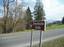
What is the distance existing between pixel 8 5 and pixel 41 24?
20.2 metres

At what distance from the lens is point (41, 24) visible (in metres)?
7.49

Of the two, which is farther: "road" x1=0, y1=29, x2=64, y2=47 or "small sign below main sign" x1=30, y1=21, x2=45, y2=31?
"road" x1=0, y1=29, x2=64, y2=47

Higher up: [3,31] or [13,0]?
[13,0]

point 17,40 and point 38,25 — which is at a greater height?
point 38,25

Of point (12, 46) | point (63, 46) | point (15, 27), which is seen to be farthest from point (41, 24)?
point (15, 27)

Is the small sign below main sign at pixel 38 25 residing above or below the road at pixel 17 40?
above

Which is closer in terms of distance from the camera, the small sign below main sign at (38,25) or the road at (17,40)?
the small sign below main sign at (38,25)

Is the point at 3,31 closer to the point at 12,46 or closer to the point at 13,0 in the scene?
the point at 13,0

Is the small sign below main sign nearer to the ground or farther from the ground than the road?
farther from the ground

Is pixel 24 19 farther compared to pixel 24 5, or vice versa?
pixel 24 19

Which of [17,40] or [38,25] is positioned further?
[17,40]

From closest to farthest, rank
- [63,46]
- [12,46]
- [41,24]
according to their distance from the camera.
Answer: [41,24]
[63,46]
[12,46]

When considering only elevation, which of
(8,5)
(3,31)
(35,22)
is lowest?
(3,31)

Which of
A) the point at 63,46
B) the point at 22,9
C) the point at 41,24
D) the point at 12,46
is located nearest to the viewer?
the point at 41,24
